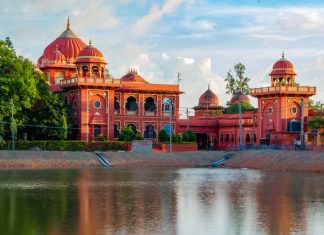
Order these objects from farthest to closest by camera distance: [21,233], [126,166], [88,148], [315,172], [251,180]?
[88,148], [126,166], [315,172], [251,180], [21,233]

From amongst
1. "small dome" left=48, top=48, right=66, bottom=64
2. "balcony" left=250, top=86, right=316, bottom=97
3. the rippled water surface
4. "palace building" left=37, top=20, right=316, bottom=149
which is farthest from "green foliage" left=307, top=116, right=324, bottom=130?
"small dome" left=48, top=48, right=66, bottom=64

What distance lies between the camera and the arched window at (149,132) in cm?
8638

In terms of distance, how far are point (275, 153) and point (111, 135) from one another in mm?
21512

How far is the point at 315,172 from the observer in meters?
60.2

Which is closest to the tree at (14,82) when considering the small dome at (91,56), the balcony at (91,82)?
the balcony at (91,82)

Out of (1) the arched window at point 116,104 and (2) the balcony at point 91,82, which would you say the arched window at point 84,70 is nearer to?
(2) the balcony at point 91,82

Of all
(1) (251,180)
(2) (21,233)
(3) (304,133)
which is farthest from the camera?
(3) (304,133)

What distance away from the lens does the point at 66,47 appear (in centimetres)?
9319

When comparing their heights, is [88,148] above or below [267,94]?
below

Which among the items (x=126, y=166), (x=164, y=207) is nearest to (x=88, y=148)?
(x=126, y=166)

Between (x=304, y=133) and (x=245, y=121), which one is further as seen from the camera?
(x=245, y=121)

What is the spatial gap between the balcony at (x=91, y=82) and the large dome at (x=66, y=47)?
411 inches

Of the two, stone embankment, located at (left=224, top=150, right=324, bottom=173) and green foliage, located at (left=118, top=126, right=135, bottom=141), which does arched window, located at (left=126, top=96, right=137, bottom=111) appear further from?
stone embankment, located at (left=224, top=150, right=324, bottom=173)

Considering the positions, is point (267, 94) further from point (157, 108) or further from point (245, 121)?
point (157, 108)
